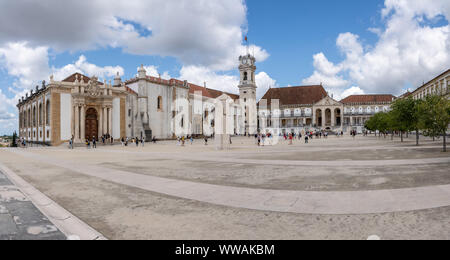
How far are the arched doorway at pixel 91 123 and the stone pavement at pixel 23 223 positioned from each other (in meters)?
38.1

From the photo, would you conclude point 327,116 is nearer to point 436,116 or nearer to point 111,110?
point 111,110

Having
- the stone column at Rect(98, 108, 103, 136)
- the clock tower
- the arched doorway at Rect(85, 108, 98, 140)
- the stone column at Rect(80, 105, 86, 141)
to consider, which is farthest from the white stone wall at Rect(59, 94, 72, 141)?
the clock tower

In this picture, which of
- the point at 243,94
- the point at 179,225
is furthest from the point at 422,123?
the point at 243,94

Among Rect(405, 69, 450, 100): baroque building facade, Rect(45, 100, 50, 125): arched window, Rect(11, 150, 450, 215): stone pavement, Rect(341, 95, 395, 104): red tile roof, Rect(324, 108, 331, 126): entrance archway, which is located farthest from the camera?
Rect(324, 108, 331, 126): entrance archway

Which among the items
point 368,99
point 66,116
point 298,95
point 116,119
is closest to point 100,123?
point 116,119

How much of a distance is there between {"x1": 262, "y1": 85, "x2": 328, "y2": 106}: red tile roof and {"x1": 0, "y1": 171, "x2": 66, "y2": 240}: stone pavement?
298 ft

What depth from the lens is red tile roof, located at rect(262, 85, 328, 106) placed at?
9083 centimetres

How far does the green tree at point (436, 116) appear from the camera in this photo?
19531 mm

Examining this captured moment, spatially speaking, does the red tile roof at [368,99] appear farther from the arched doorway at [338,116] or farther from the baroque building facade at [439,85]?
the baroque building facade at [439,85]

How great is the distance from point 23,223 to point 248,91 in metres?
85.8

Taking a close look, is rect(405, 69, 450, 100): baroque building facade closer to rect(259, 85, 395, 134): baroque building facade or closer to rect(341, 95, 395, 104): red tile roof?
rect(259, 85, 395, 134): baroque building facade

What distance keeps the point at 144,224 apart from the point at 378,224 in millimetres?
3898

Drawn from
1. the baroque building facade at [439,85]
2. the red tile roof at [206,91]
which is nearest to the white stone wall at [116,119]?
the red tile roof at [206,91]

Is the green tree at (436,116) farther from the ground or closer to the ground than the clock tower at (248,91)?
closer to the ground
